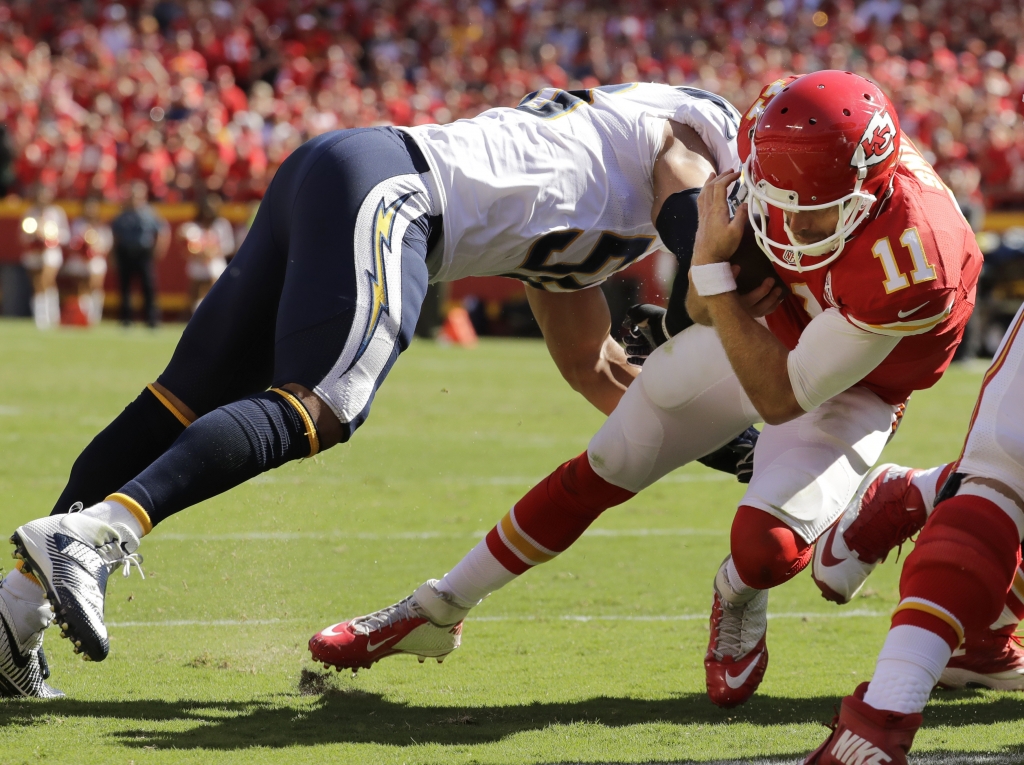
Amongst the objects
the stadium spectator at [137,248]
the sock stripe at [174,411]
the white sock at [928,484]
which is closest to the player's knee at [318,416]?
the sock stripe at [174,411]

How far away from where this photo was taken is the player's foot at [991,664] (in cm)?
302

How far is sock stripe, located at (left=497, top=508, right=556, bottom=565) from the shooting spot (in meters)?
3.15

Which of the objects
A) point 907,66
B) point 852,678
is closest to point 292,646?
point 852,678

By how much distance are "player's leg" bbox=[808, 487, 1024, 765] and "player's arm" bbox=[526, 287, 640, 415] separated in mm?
1523

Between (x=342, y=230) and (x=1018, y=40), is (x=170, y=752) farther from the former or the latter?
(x=1018, y=40)

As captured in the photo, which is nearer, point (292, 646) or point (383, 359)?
point (383, 359)

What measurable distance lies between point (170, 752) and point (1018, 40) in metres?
16.9

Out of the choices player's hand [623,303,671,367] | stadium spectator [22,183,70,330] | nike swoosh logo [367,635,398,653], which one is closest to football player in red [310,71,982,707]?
nike swoosh logo [367,635,398,653]

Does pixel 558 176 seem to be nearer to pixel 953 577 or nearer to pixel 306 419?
pixel 306 419

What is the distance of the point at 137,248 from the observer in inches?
547

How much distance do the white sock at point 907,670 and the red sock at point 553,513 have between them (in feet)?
3.47

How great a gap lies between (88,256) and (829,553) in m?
12.7

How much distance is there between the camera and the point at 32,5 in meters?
18.8

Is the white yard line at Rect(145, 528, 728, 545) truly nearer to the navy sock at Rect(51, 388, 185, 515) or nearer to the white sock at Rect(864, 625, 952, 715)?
the navy sock at Rect(51, 388, 185, 515)
